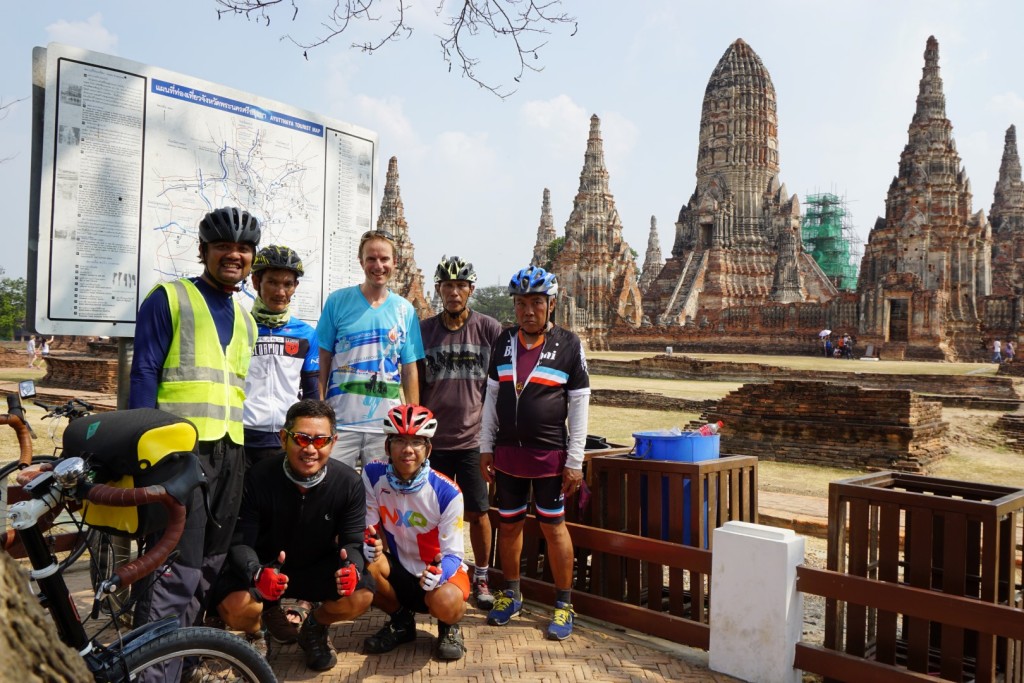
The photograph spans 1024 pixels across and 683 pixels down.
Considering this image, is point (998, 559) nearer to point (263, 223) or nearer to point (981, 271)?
point (263, 223)

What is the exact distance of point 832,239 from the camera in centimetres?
5562

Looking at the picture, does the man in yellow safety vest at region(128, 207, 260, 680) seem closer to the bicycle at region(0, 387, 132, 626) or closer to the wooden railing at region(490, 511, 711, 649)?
the bicycle at region(0, 387, 132, 626)

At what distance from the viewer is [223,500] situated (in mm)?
3172

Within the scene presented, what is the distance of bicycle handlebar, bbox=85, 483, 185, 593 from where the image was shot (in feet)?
6.75

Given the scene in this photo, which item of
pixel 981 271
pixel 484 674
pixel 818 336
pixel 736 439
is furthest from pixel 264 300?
pixel 981 271

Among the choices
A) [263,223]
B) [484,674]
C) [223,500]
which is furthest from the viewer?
[263,223]

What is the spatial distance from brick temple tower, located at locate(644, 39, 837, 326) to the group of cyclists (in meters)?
43.5

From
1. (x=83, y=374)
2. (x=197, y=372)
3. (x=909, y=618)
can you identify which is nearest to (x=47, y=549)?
(x=197, y=372)

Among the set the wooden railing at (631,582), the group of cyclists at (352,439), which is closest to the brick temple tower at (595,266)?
the wooden railing at (631,582)

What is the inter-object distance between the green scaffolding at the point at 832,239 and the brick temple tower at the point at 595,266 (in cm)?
1552

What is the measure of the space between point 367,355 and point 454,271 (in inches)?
28.4

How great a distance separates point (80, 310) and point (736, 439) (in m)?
11.4

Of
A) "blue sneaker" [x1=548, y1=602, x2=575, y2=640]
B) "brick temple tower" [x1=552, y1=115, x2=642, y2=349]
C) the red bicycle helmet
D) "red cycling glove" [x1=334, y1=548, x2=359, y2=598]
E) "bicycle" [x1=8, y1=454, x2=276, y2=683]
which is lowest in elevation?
"blue sneaker" [x1=548, y1=602, x2=575, y2=640]

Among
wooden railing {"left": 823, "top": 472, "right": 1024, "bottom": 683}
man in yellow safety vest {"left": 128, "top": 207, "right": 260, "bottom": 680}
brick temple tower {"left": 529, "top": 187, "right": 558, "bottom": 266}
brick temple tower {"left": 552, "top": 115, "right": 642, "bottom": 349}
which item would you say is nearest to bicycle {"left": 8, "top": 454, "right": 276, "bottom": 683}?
man in yellow safety vest {"left": 128, "top": 207, "right": 260, "bottom": 680}
